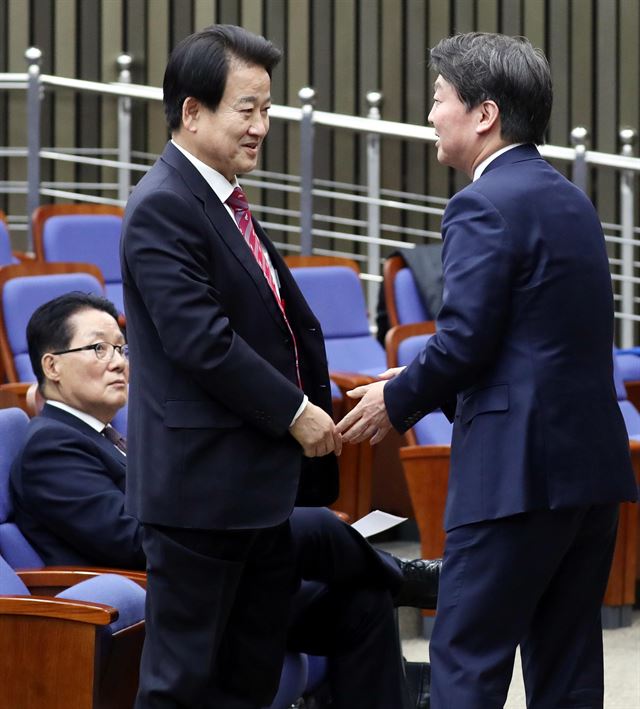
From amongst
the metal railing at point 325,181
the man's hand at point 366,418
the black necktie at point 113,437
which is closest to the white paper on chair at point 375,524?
the man's hand at point 366,418

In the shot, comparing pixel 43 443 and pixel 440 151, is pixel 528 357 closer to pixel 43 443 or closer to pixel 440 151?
pixel 440 151

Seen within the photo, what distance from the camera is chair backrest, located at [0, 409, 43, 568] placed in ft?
8.79

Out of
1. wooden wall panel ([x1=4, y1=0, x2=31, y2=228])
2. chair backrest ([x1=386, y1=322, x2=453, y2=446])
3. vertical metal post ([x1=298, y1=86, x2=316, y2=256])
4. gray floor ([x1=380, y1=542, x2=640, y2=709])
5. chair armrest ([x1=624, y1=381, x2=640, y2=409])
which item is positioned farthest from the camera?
wooden wall panel ([x1=4, y1=0, x2=31, y2=228])

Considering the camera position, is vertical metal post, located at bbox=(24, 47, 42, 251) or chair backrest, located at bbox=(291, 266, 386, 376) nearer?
chair backrest, located at bbox=(291, 266, 386, 376)

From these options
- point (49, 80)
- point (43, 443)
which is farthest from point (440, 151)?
point (49, 80)

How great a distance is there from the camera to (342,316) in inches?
191

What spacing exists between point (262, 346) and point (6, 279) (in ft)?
7.08

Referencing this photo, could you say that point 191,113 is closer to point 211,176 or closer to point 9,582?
point 211,176

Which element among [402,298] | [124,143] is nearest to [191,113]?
[402,298]

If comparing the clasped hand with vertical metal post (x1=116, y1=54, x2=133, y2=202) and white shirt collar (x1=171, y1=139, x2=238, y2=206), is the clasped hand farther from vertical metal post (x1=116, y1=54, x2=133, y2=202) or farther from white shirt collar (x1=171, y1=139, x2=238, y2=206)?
vertical metal post (x1=116, y1=54, x2=133, y2=202)

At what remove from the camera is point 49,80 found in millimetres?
6121

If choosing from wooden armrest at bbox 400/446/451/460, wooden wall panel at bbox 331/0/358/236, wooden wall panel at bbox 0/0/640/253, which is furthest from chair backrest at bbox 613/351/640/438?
wooden wall panel at bbox 331/0/358/236

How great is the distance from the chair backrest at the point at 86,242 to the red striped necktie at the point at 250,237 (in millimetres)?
2806

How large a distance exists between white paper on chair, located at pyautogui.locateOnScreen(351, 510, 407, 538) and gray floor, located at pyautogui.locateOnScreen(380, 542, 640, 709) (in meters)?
0.72
